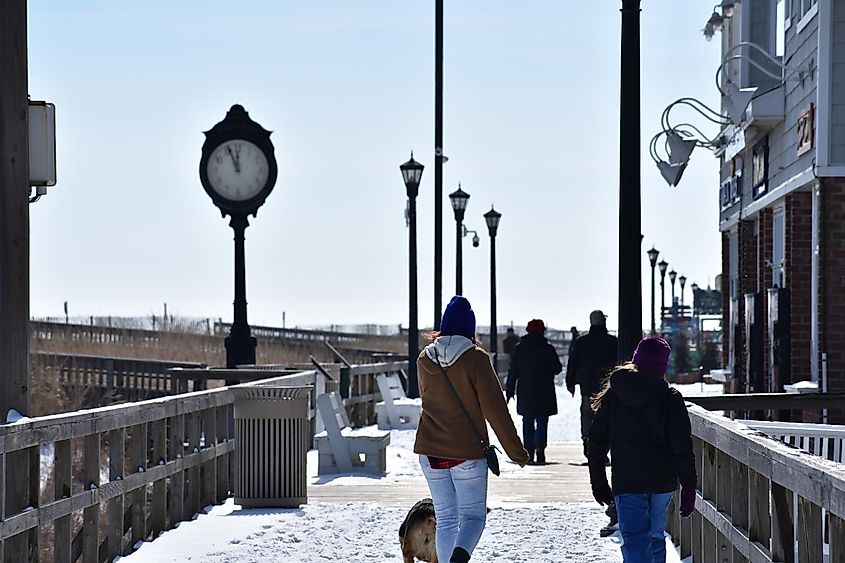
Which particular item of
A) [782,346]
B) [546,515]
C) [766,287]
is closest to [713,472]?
[546,515]

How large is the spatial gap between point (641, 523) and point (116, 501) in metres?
3.71

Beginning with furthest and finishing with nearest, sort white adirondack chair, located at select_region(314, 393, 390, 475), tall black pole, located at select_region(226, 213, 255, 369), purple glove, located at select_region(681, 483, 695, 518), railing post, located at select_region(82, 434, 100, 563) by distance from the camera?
tall black pole, located at select_region(226, 213, 255, 369) → white adirondack chair, located at select_region(314, 393, 390, 475) → railing post, located at select_region(82, 434, 100, 563) → purple glove, located at select_region(681, 483, 695, 518)

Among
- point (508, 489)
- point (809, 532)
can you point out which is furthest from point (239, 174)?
point (809, 532)

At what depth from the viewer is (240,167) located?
18344mm

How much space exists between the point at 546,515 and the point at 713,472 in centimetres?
350

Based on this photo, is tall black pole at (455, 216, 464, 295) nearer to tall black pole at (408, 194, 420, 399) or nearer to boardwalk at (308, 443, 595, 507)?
tall black pole at (408, 194, 420, 399)

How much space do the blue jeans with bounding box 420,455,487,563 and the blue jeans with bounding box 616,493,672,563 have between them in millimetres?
790

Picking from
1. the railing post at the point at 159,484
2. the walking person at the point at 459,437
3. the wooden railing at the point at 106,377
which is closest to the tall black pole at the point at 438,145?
the wooden railing at the point at 106,377

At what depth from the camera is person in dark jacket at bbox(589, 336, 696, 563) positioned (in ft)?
25.5

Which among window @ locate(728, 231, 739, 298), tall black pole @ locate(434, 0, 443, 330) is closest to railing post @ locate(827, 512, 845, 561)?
window @ locate(728, 231, 739, 298)

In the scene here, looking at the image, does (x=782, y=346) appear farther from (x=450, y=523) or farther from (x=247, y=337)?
(x=450, y=523)

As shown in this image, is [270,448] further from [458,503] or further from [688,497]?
[688,497]

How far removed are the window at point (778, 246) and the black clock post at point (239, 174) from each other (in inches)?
264

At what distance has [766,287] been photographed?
21312 mm
